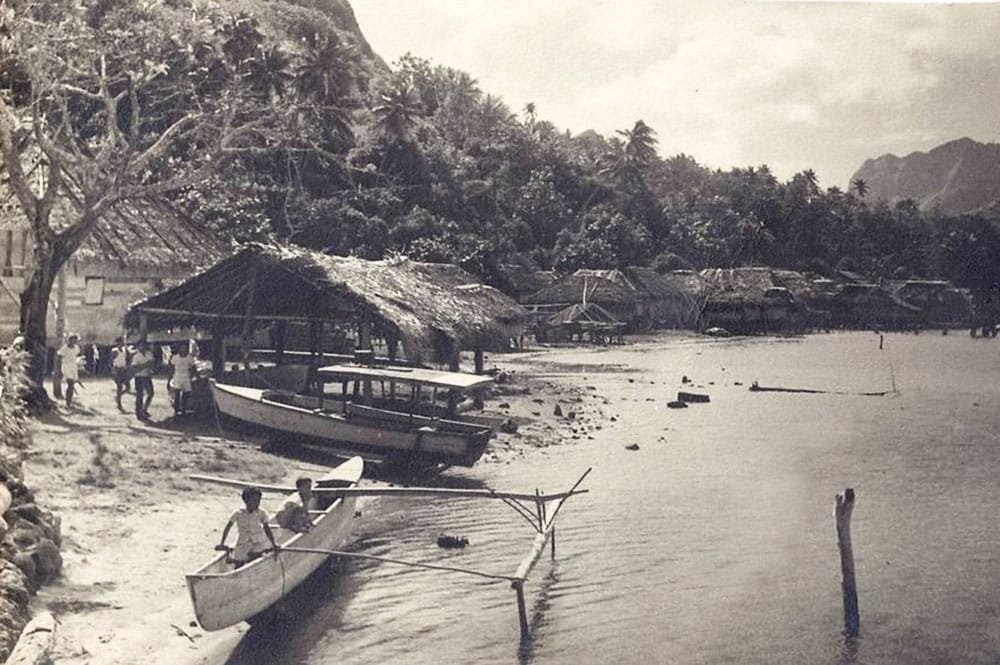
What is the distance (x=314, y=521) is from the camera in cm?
572

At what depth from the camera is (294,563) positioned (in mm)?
5391

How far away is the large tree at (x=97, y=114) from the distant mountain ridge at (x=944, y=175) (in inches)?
210

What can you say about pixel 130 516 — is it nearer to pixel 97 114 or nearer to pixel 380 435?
pixel 380 435

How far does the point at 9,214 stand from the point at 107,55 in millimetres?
2468

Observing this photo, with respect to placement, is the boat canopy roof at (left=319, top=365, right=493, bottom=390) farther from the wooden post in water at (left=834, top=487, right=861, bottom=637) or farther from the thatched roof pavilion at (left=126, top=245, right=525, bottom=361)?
the wooden post in water at (left=834, top=487, right=861, bottom=637)

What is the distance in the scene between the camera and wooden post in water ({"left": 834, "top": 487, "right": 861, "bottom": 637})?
5.85m

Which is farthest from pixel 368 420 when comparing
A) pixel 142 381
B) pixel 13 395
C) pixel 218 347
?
pixel 13 395

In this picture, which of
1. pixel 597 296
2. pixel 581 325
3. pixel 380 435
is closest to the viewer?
pixel 380 435

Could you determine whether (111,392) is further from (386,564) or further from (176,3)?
(176,3)

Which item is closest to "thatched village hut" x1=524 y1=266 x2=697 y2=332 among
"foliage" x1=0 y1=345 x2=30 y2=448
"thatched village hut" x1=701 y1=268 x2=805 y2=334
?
"thatched village hut" x1=701 y1=268 x2=805 y2=334

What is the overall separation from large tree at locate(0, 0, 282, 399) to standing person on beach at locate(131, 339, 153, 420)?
855 mm

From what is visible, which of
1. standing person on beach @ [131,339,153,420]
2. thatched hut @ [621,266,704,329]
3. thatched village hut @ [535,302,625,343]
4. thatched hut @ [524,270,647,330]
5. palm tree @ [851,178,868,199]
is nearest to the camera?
standing person on beach @ [131,339,153,420]

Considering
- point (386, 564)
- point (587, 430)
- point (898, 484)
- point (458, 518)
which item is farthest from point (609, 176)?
point (386, 564)

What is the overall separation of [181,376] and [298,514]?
2.36 meters
